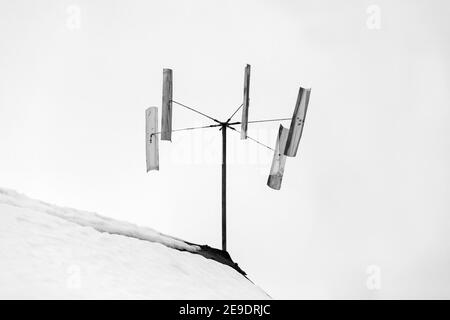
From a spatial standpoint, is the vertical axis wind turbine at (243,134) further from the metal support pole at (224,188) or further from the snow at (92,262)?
the snow at (92,262)

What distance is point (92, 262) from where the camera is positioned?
192 inches

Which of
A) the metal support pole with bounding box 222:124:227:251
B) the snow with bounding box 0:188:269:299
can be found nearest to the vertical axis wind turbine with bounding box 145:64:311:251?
the metal support pole with bounding box 222:124:227:251

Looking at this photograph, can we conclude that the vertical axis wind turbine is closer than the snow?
No

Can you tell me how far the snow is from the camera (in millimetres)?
4051

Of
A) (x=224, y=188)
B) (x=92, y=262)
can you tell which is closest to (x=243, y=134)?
(x=224, y=188)

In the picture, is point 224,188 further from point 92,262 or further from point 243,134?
point 92,262

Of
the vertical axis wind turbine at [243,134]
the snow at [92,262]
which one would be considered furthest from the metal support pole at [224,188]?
the snow at [92,262]

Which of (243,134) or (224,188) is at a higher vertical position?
(243,134)

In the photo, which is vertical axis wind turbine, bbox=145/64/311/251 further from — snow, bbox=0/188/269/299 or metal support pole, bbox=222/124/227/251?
snow, bbox=0/188/269/299

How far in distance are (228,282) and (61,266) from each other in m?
2.44

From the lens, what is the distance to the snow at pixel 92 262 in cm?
405

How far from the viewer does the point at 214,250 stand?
26.4 feet
